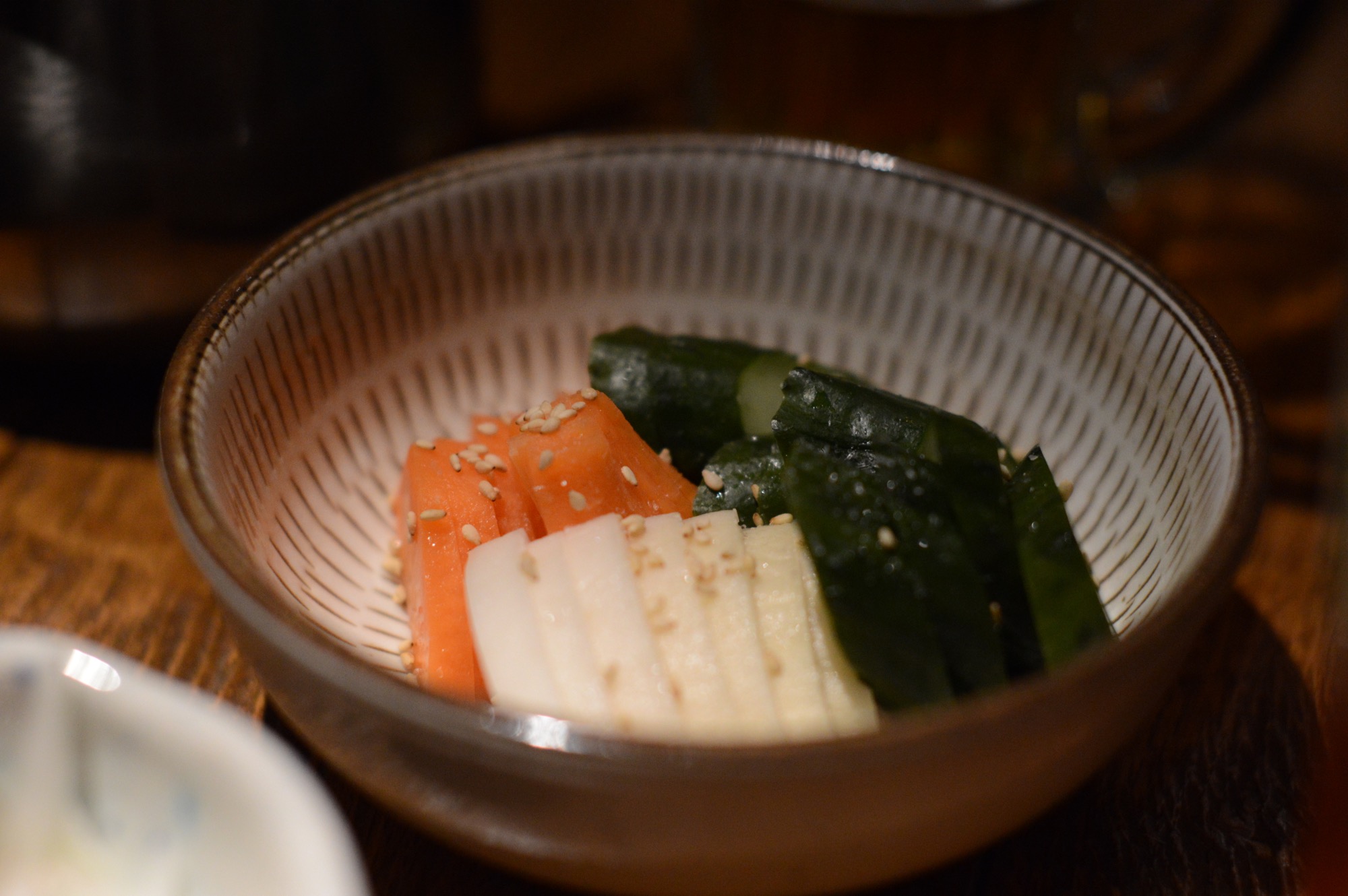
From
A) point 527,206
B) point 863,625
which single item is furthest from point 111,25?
point 863,625

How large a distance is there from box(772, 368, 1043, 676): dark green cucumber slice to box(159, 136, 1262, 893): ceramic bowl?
16cm

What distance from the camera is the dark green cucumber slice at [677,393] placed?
128 cm

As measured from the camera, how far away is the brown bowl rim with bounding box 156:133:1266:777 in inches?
26.9

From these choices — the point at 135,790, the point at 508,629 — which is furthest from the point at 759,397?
the point at 135,790

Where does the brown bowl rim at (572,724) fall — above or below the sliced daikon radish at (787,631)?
above

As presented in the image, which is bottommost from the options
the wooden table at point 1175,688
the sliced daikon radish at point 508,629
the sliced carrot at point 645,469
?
the wooden table at point 1175,688

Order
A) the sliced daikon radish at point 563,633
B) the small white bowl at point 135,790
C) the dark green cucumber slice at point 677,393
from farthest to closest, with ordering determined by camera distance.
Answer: the dark green cucumber slice at point 677,393
the sliced daikon radish at point 563,633
the small white bowl at point 135,790

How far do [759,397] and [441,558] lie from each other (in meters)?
0.45

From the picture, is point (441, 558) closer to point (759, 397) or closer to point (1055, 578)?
point (759, 397)

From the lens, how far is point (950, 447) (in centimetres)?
107

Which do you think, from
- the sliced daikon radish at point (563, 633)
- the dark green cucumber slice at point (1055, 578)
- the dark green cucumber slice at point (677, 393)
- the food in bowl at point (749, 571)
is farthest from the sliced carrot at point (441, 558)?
the dark green cucumber slice at point (1055, 578)

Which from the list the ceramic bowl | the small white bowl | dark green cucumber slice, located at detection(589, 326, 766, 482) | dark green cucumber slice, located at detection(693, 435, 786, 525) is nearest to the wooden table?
the ceramic bowl

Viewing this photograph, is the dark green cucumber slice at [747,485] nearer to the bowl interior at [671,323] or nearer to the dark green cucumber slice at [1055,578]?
the dark green cucumber slice at [1055,578]

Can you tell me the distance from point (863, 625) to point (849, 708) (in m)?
0.09
